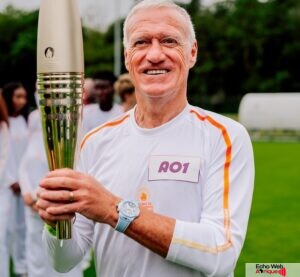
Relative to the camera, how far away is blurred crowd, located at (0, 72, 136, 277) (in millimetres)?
5715

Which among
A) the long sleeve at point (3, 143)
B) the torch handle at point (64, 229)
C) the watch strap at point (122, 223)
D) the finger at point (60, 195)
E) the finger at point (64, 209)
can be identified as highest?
the finger at point (60, 195)

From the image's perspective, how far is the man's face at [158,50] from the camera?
199cm

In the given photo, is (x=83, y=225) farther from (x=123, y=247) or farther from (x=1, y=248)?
(x=1, y=248)

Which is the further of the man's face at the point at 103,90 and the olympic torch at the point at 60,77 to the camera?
the man's face at the point at 103,90

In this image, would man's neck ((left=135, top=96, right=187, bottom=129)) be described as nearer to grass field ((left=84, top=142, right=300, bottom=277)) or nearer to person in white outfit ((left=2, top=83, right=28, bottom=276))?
grass field ((left=84, top=142, right=300, bottom=277))

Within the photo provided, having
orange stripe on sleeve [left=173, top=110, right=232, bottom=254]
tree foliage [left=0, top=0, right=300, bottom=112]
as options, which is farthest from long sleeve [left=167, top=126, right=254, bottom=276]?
tree foliage [left=0, top=0, right=300, bottom=112]

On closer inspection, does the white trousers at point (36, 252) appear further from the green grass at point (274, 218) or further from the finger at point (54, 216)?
the finger at point (54, 216)

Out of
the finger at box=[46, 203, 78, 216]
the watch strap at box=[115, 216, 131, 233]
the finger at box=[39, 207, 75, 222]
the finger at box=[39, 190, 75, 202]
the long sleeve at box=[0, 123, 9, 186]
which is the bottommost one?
the long sleeve at box=[0, 123, 9, 186]

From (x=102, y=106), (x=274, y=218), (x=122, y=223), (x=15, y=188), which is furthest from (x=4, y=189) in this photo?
(x=274, y=218)

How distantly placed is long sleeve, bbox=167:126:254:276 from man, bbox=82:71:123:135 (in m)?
4.84

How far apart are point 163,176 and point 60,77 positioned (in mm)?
487

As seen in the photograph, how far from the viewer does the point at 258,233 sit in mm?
8930

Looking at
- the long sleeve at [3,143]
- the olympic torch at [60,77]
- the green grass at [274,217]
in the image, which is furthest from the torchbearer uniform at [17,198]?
the olympic torch at [60,77]

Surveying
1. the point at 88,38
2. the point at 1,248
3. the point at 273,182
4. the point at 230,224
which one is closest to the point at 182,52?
the point at 230,224
